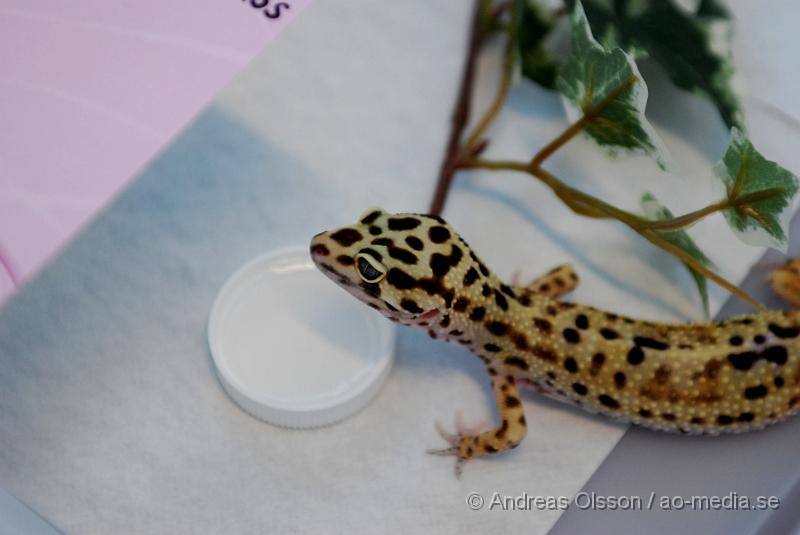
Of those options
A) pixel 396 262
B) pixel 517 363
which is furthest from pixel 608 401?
pixel 396 262

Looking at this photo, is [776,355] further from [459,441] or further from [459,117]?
[459,117]

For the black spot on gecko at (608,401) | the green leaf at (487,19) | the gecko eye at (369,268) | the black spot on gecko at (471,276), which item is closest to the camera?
the gecko eye at (369,268)

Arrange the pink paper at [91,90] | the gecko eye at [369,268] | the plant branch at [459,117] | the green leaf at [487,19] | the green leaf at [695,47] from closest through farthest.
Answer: the pink paper at [91,90] → the gecko eye at [369,268] → the green leaf at [695,47] → the plant branch at [459,117] → the green leaf at [487,19]

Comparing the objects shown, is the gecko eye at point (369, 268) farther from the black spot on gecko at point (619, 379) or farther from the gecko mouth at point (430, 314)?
the black spot on gecko at point (619, 379)

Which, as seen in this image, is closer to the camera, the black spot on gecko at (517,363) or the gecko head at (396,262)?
the gecko head at (396,262)

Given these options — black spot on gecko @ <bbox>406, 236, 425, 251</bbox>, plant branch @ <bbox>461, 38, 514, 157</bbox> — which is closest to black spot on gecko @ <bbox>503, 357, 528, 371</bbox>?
black spot on gecko @ <bbox>406, 236, 425, 251</bbox>

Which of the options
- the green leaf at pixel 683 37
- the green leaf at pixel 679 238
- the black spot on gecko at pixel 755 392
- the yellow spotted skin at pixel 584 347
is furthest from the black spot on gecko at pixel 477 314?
the green leaf at pixel 683 37

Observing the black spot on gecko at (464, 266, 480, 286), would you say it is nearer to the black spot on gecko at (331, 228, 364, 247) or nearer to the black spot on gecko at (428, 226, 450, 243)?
the black spot on gecko at (428, 226, 450, 243)

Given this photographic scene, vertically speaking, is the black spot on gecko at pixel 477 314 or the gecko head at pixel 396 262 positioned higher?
the gecko head at pixel 396 262
